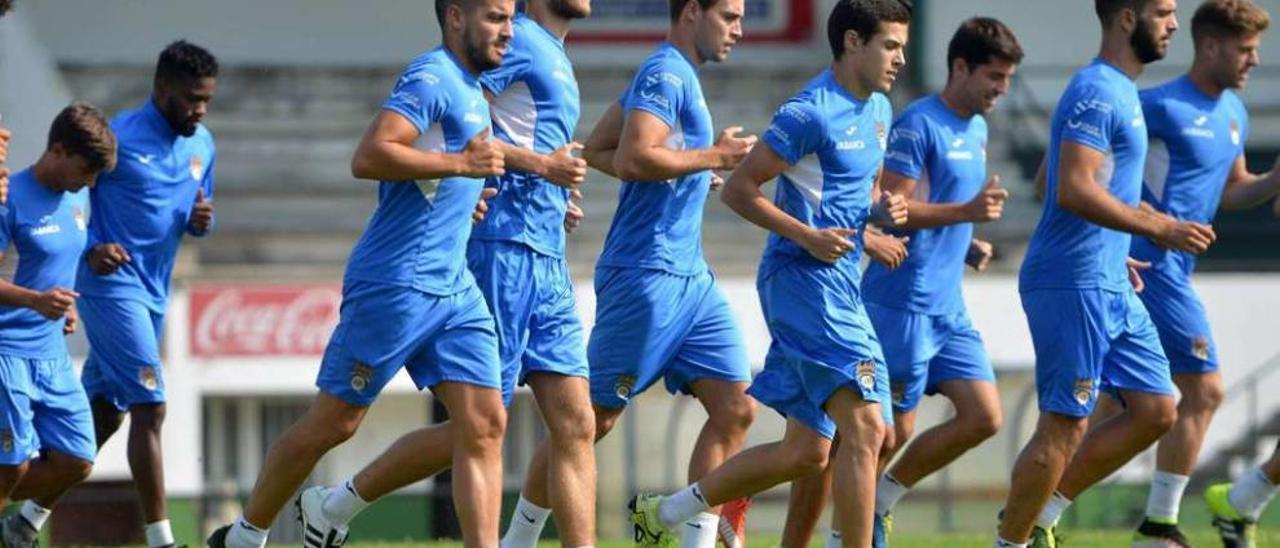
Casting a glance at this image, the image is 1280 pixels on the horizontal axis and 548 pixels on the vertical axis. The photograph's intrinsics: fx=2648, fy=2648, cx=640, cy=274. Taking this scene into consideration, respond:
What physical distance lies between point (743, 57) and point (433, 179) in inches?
755

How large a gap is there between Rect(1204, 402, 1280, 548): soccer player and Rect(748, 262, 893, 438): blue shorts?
257 cm

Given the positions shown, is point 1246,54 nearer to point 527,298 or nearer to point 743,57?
point 527,298

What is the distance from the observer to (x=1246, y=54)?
1138cm

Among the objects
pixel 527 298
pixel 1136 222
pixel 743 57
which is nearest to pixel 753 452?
pixel 527 298

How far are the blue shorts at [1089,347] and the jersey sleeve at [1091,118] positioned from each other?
1.99ft

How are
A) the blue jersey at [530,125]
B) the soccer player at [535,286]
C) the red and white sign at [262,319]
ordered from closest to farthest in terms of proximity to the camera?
1. the soccer player at [535,286]
2. the blue jersey at [530,125]
3. the red and white sign at [262,319]

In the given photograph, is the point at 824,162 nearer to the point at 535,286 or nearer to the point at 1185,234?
the point at 535,286

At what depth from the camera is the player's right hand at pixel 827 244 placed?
959 cm

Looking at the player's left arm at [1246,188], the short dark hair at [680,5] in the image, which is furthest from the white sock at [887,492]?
the short dark hair at [680,5]

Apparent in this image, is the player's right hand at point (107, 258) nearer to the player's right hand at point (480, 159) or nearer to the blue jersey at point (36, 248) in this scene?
the blue jersey at point (36, 248)

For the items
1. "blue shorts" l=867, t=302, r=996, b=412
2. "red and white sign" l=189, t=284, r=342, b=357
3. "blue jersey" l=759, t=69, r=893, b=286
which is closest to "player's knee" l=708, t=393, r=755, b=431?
"blue jersey" l=759, t=69, r=893, b=286

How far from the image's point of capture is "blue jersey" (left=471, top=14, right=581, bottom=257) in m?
9.70

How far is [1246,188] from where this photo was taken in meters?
11.8

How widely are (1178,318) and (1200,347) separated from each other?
0.52 ft
